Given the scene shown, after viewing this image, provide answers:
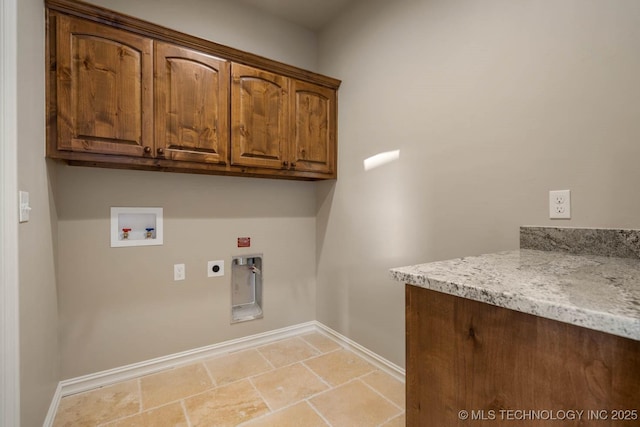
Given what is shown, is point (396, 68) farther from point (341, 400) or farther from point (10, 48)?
point (341, 400)

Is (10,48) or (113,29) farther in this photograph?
(113,29)

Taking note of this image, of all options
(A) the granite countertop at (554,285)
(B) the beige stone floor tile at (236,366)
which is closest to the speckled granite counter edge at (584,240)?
(A) the granite countertop at (554,285)

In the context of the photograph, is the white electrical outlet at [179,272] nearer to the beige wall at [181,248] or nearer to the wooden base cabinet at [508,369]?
Answer: the beige wall at [181,248]

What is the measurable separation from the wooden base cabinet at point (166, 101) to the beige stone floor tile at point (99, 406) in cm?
146

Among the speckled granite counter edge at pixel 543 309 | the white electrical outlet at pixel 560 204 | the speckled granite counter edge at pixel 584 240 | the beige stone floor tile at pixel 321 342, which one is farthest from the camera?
the beige stone floor tile at pixel 321 342

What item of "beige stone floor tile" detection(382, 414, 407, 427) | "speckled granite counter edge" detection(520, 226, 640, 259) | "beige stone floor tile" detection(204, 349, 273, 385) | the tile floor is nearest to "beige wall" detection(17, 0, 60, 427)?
the tile floor

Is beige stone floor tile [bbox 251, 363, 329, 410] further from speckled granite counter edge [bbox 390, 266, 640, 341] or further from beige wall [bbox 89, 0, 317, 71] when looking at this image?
beige wall [bbox 89, 0, 317, 71]

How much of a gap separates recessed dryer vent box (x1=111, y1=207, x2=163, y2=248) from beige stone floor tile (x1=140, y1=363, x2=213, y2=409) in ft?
3.09

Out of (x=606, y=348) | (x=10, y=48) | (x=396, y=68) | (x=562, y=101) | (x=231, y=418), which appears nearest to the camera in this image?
(x=606, y=348)

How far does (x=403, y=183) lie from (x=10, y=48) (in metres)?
2.03

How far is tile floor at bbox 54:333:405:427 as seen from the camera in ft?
5.53

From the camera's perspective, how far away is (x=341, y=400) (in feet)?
6.13

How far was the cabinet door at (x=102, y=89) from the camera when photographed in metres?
1.62

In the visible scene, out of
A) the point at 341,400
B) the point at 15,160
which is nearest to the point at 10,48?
the point at 15,160
